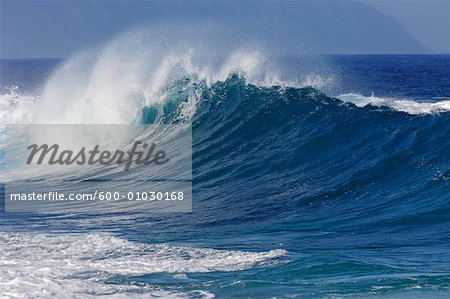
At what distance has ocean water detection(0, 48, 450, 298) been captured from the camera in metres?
10.2

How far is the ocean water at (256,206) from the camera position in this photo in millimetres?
10156

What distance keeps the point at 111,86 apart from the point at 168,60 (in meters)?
2.07

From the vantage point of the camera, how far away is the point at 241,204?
15.5m

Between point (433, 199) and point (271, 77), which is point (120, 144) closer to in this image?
point (271, 77)

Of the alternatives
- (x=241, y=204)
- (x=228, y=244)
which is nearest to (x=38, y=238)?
(x=228, y=244)

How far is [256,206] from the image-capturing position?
15133 millimetres
